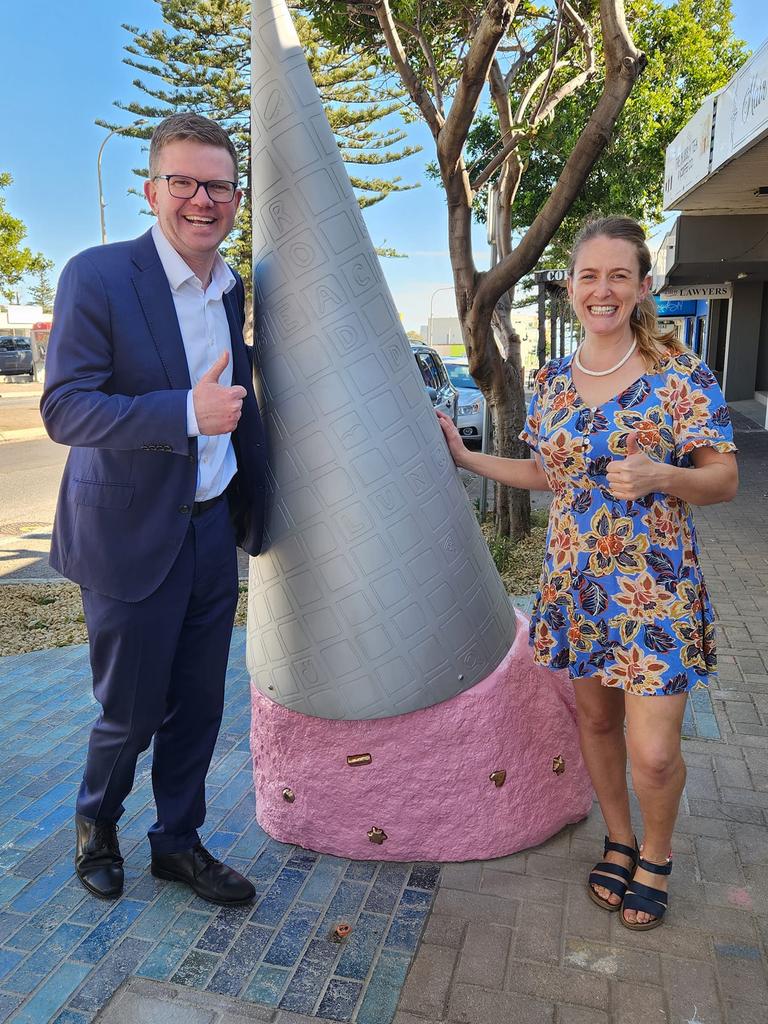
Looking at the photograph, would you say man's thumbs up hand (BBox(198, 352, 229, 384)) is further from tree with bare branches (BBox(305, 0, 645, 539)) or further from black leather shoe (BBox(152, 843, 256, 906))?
tree with bare branches (BBox(305, 0, 645, 539))

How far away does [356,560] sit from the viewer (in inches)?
91.0

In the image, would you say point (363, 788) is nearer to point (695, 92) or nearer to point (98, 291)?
point (98, 291)

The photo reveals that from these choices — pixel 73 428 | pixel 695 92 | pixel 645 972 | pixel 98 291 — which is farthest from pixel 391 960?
pixel 695 92


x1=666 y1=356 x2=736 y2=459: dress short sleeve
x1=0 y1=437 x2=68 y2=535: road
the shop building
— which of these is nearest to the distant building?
x1=0 y1=437 x2=68 y2=535: road

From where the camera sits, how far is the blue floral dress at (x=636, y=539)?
205cm

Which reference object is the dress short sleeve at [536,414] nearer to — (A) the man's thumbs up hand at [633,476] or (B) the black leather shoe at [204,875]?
(A) the man's thumbs up hand at [633,476]

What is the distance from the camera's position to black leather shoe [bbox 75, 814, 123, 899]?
2445mm

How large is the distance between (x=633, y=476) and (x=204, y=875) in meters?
1.69

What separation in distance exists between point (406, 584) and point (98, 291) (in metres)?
1.12

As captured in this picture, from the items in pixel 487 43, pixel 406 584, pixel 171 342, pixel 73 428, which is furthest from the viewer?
pixel 487 43

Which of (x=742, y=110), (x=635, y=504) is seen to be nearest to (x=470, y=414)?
(x=742, y=110)

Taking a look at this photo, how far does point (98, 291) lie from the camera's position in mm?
1999

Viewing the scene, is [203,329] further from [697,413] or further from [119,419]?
[697,413]

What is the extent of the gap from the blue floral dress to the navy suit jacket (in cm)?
99
